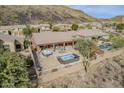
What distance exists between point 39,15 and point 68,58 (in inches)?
56.1

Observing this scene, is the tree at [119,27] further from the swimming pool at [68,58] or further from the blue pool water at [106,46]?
the swimming pool at [68,58]

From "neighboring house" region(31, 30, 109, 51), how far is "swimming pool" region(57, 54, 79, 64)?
26cm

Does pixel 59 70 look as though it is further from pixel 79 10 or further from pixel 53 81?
pixel 79 10

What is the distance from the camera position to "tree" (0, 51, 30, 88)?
5312mm

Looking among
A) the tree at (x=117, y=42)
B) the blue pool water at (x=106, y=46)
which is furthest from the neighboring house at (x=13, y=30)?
the tree at (x=117, y=42)

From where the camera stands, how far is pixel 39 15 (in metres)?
6.19

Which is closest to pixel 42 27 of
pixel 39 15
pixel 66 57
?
pixel 39 15

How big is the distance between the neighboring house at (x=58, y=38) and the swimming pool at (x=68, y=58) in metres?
0.26

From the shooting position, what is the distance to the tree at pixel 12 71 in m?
5.31

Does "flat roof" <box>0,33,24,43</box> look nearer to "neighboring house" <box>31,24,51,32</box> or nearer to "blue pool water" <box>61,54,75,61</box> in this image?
"neighboring house" <box>31,24,51,32</box>

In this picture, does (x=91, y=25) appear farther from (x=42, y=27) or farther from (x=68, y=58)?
(x=42, y=27)

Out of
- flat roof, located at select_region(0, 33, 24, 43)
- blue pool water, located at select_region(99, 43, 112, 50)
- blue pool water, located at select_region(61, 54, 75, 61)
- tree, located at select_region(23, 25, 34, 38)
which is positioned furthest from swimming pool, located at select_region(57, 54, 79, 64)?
flat roof, located at select_region(0, 33, 24, 43)

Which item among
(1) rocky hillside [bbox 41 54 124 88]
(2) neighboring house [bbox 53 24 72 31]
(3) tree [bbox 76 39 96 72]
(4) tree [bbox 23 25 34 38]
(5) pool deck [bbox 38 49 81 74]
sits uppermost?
(2) neighboring house [bbox 53 24 72 31]

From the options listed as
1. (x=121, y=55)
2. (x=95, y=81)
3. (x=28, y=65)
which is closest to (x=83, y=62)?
(x=95, y=81)
